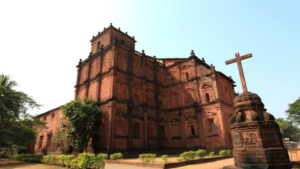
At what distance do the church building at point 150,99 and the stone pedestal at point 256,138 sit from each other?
14878mm

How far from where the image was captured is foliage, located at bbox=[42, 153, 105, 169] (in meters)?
8.63

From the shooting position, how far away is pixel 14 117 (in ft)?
57.2

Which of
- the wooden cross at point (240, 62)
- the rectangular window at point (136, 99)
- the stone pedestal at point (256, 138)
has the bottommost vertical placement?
the stone pedestal at point (256, 138)

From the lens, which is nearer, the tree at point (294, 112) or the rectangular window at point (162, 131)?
the rectangular window at point (162, 131)

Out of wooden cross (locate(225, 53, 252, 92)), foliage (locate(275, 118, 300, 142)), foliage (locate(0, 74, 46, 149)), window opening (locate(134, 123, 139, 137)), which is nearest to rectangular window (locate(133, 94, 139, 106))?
window opening (locate(134, 123, 139, 137))

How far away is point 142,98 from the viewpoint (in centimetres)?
2519

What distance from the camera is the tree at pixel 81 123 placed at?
726 inches

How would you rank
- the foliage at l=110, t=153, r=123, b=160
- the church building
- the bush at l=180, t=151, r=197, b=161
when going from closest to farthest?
the bush at l=180, t=151, r=197, b=161 < the foliage at l=110, t=153, r=123, b=160 < the church building

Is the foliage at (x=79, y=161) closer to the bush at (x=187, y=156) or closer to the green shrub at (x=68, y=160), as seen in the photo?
the green shrub at (x=68, y=160)

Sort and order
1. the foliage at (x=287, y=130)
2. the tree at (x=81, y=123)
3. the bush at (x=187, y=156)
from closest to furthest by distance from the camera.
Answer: the bush at (x=187, y=156) → the tree at (x=81, y=123) → the foliage at (x=287, y=130)

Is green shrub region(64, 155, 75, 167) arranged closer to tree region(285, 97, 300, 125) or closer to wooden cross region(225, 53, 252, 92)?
wooden cross region(225, 53, 252, 92)

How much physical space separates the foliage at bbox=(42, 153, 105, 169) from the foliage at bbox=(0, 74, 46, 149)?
321cm

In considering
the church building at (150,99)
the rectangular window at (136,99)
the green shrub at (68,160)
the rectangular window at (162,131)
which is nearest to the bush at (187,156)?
the green shrub at (68,160)

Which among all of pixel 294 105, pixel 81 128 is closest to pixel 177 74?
pixel 81 128
